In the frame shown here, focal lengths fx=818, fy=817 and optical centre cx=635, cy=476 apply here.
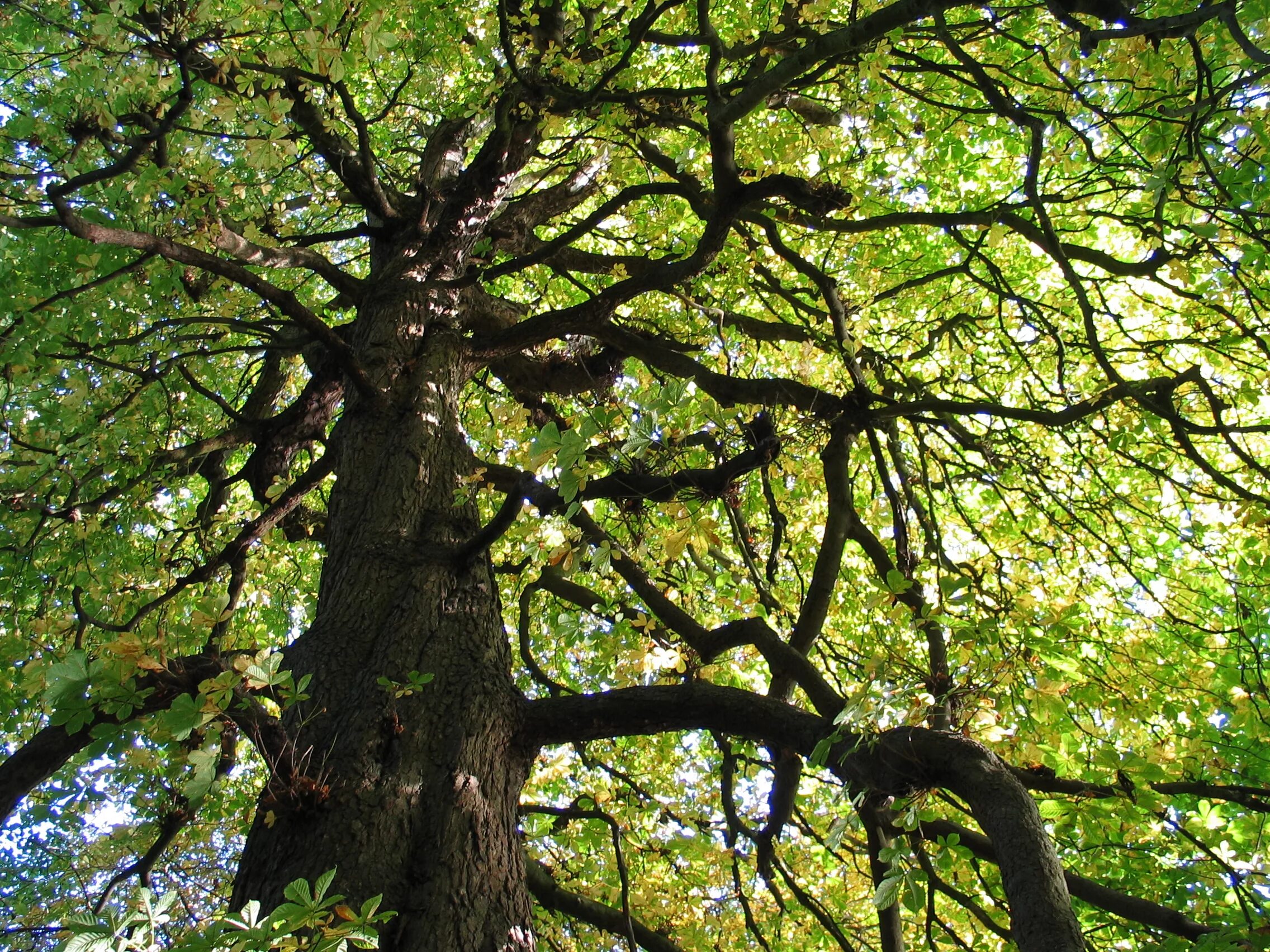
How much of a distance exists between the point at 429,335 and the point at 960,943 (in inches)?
158

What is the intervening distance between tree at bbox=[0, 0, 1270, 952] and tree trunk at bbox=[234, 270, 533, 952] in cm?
2

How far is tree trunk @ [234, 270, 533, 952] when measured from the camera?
87.9 inches

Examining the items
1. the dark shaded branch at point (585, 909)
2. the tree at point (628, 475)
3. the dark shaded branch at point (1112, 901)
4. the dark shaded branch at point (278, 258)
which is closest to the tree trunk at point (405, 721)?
the tree at point (628, 475)

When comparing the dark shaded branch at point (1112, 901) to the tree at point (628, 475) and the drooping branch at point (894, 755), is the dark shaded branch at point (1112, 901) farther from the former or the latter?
the drooping branch at point (894, 755)

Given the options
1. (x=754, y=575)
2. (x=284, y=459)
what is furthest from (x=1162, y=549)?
(x=284, y=459)

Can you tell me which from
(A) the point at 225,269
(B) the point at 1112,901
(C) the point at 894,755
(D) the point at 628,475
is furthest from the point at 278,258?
(B) the point at 1112,901

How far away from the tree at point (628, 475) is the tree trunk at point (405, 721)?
0.7 inches

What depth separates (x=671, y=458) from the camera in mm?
2467

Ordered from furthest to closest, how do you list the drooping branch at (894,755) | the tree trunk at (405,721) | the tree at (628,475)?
the tree at (628,475) < the tree trunk at (405,721) < the drooping branch at (894,755)

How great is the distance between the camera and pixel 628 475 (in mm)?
2596

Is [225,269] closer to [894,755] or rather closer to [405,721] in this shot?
[405,721]

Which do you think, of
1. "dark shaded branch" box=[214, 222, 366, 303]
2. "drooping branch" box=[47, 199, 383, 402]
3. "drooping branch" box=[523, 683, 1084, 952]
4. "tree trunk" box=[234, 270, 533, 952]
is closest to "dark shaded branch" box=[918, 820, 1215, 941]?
"drooping branch" box=[523, 683, 1084, 952]

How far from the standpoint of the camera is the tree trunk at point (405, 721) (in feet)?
7.32

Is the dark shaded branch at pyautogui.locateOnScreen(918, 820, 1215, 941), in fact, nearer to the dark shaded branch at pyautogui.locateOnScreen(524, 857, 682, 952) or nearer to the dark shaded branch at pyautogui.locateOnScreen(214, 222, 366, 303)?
the dark shaded branch at pyautogui.locateOnScreen(524, 857, 682, 952)
